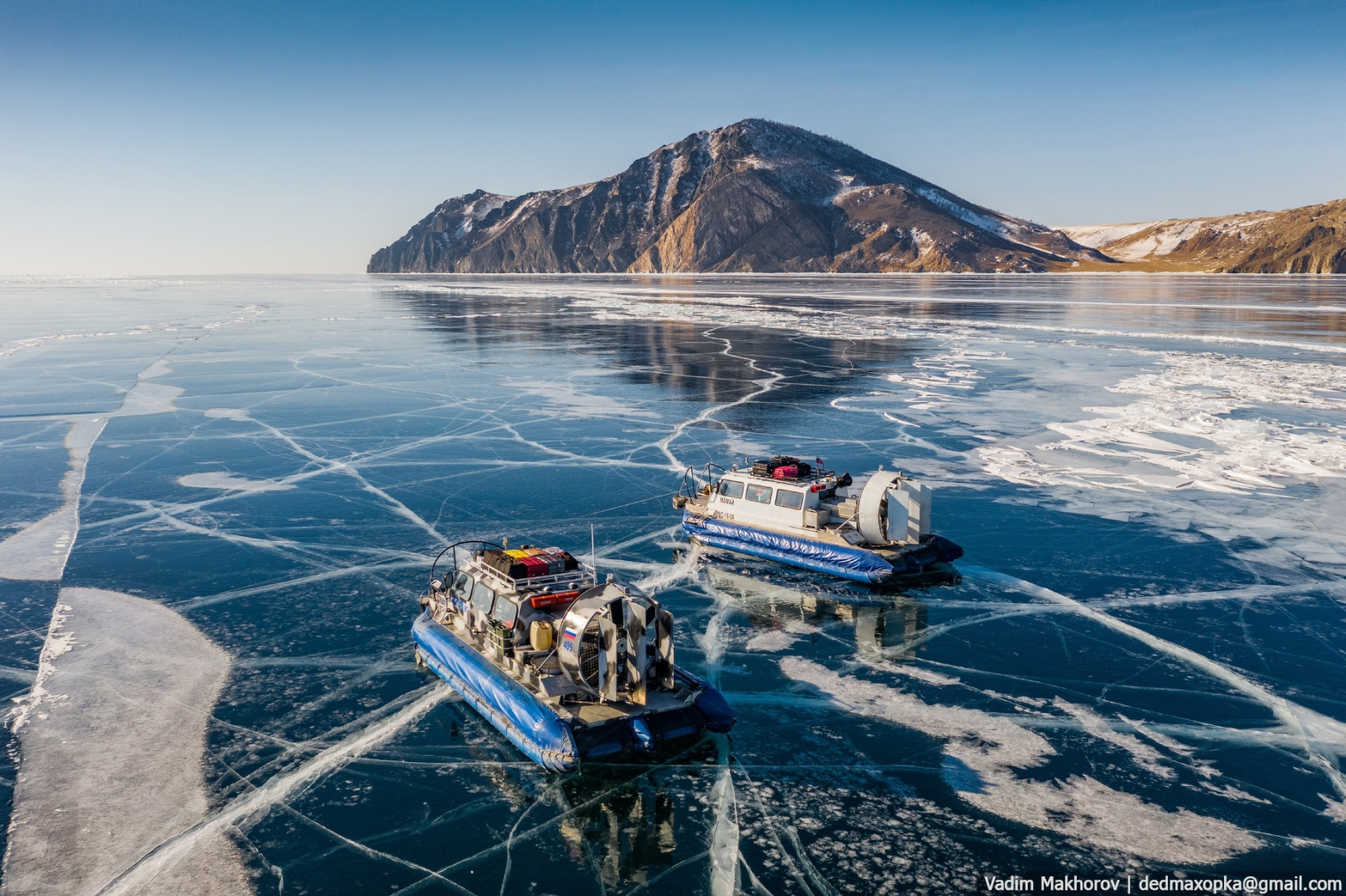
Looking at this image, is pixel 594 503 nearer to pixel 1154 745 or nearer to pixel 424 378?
pixel 1154 745

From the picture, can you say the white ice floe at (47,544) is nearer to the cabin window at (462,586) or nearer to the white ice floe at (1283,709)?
the cabin window at (462,586)

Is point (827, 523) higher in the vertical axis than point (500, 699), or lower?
higher

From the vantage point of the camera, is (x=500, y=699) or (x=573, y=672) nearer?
(x=573, y=672)

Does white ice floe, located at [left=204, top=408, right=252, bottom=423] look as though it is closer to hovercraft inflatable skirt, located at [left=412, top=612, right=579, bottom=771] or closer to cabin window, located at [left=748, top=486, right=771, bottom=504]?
cabin window, located at [left=748, top=486, right=771, bottom=504]

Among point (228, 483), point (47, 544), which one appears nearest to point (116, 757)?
point (47, 544)

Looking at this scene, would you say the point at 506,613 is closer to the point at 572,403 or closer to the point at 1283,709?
the point at 1283,709

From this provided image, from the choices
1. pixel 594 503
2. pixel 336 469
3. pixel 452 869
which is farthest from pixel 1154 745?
pixel 336 469

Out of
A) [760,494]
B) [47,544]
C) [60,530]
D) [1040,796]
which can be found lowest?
[1040,796]
